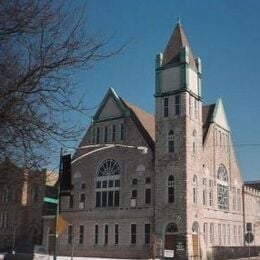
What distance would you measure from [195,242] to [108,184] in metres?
13.0

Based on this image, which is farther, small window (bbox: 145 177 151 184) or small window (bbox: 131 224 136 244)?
small window (bbox: 145 177 151 184)

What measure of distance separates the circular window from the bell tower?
20.6 ft

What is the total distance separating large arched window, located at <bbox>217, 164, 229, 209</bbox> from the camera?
62.7m

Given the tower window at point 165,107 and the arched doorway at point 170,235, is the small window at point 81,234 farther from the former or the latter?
the tower window at point 165,107

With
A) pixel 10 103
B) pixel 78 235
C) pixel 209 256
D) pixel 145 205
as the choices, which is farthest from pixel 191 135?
pixel 10 103

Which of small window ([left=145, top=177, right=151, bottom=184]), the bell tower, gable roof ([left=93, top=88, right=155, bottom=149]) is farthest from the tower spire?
small window ([left=145, top=177, right=151, bottom=184])

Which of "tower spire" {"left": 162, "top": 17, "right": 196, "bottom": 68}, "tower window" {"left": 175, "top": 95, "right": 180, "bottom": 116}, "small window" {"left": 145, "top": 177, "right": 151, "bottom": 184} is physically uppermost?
"tower spire" {"left": 162, "top": 17, "right": 196, "bottom": 68}

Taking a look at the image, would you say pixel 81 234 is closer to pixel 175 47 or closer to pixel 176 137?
pixel 176 137

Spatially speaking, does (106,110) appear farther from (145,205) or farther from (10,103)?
(10,103)

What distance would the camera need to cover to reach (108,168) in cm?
6128

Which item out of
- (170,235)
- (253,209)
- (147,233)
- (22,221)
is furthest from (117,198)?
(253,209)

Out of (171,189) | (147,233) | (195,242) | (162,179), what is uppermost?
(162,179)

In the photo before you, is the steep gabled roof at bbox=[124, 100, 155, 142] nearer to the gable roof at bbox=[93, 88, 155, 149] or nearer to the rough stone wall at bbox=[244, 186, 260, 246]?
the gable roof at bbox=[93, 88, 155, 149]

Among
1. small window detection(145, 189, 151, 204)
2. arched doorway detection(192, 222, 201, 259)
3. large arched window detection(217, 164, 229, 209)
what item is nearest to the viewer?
arched doorway detection(192, 222, 201, 259)
